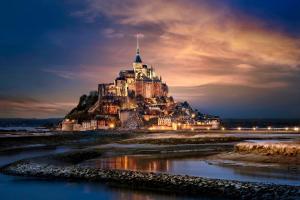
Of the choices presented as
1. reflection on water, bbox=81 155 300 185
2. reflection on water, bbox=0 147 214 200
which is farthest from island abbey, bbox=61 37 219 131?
reflection on water, bbox=0 147 214 200

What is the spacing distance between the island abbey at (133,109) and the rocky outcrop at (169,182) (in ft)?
371

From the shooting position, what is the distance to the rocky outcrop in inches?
729

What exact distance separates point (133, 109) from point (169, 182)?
5613 inches

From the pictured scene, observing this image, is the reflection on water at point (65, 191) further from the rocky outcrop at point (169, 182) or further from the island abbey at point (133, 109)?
the island abbey at point (133, 109)

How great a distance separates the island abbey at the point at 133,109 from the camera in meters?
158

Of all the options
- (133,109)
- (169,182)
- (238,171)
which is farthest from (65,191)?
(133,109)

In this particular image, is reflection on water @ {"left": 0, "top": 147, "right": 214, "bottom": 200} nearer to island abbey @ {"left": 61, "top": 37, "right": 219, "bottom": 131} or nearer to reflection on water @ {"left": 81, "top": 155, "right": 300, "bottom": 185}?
reflection on water @ {"left": 81, "top": 155, "right": 300, "bottom": 185}

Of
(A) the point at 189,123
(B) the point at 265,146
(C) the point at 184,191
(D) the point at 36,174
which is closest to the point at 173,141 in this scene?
(B) the point at 265,146

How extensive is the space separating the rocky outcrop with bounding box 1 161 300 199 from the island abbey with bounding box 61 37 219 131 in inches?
4458

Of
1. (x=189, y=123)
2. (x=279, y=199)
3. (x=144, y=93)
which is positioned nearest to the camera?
(x=279, y=199)

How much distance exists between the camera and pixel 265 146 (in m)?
33.6

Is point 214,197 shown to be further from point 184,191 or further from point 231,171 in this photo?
point 231,171

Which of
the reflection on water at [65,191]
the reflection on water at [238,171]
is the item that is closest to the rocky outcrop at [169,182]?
the reflection on water at [65,191]

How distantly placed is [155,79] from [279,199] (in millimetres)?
181670
